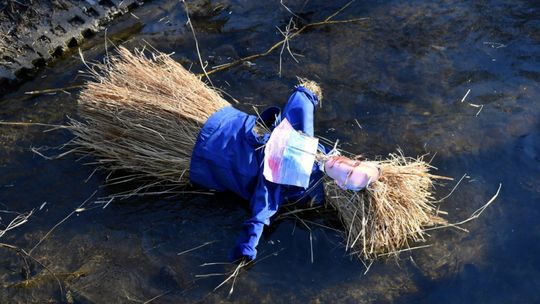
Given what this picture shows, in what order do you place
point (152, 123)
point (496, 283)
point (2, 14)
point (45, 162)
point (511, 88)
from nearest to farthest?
point (496, 283), point (152, 123), point (45, 162), point (511, 88), point (2, 14)

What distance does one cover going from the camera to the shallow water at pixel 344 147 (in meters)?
3.51

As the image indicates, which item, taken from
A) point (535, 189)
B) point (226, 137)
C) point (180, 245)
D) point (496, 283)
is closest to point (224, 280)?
point (180, 245)

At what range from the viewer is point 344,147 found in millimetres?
4121

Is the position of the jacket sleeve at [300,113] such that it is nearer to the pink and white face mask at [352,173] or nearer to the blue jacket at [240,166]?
the blue jacket at [240,166]

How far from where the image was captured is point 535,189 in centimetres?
389

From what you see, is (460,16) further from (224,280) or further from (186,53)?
(224,280)

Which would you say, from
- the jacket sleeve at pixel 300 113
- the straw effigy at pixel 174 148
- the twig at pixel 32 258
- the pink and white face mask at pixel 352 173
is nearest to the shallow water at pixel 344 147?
the twig at pixel 32 258

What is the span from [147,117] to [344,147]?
1203 mm

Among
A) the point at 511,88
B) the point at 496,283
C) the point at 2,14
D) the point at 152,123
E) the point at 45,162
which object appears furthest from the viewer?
the point at 2,14

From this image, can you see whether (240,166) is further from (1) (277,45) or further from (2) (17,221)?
(1) (277,45)

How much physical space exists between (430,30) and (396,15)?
0.97ft

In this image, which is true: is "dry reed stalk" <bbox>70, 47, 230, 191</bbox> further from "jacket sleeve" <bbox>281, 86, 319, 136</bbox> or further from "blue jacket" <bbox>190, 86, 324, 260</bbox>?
"jacket sleeve" <bbox>281, 86, 319, 136</bbox>

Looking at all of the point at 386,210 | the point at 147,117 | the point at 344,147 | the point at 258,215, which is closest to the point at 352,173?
the point at 386,210

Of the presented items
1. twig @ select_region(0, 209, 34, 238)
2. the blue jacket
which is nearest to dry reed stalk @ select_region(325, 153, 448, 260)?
the blue jacket
